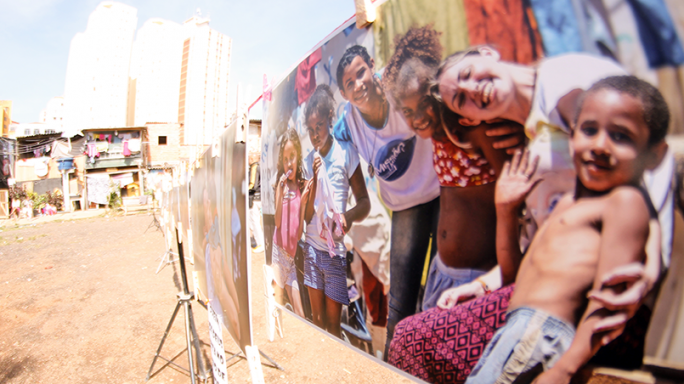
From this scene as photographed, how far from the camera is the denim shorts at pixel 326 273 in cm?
180

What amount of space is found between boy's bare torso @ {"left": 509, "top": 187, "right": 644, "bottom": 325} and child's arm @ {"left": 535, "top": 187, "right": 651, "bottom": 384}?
0.01 metres

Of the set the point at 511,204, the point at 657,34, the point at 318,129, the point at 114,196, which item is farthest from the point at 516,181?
the point at 114,196

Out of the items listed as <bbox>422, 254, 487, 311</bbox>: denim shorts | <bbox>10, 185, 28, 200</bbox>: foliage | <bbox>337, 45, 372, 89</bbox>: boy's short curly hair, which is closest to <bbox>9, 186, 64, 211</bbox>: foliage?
<bbox>10, 185, 28, 200</bbox>: foliage

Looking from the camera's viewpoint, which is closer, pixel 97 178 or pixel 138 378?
pixel 138 378

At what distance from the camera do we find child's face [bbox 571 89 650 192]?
709mm

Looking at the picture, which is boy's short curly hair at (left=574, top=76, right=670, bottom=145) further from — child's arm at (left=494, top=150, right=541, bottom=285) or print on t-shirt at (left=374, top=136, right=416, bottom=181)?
print on t-shirt at (left=374, top=136, right=416, bottom=181)

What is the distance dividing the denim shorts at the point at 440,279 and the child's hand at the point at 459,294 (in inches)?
0.5

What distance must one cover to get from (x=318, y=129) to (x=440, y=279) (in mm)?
1112

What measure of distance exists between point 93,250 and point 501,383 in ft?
35.1

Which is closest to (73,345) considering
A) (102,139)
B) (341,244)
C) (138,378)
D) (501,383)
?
(138,378)

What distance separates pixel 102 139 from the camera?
22234mm

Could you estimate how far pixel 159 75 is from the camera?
2962 cm

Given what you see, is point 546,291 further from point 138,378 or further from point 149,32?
point 149,32

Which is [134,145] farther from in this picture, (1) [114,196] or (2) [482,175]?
(2) [482,175]
